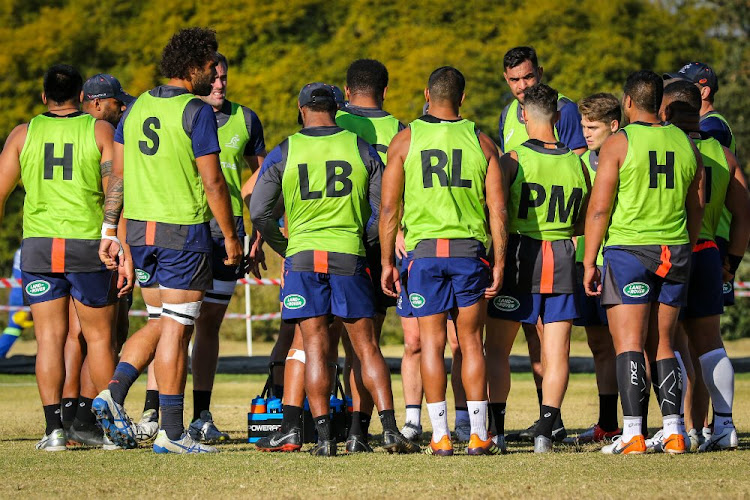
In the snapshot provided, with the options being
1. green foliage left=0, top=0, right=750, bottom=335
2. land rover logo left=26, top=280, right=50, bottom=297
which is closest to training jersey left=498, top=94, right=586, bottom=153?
land rover logo left=26, top=280, right=50, bottom=297

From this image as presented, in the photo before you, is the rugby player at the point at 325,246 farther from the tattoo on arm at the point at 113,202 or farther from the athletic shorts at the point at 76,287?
the athletic shorts at the point at 76,287

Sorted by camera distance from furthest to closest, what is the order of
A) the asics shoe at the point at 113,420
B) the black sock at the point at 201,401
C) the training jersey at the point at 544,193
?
the black sock at the point at 201,401, the training jersey at the point at 544,193, the asics shoe at the point at 113,420

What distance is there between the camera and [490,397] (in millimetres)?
8375

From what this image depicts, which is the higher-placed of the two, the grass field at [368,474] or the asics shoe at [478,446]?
the grass field at [368,474]

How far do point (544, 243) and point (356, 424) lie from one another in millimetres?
1814

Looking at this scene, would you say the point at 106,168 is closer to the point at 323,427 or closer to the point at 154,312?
the point at 154,312

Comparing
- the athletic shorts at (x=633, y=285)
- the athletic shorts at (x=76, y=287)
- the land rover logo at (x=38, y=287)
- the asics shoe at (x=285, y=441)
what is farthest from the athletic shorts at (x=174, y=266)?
the athletic shorts at (x=633, y=285)

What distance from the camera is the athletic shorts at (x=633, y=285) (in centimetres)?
777

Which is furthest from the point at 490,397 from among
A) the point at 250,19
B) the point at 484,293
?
the point at 250,19

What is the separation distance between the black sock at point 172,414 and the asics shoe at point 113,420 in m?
0.23

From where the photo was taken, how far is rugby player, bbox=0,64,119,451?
8391 millimetres

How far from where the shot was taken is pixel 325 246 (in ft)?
25.8

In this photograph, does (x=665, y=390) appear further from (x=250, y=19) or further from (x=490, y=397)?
(x=250, y=19)

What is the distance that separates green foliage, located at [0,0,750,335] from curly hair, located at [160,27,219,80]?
784 inches
